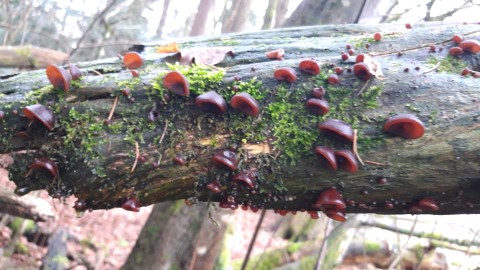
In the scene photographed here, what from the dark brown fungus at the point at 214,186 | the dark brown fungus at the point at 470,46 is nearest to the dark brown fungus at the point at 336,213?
the dark brown fungus at the point at 214,186

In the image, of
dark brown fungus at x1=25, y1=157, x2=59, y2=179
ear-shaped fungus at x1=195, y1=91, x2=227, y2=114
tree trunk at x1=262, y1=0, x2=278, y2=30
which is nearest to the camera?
dark brown fungus at x1=25, y1=157, x2=59, y2=179

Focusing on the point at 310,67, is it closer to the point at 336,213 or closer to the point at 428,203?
the point at 336,213

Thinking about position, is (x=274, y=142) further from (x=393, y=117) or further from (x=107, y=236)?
(x=107, y=236)

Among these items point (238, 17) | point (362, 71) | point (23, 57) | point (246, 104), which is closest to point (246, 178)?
point (246, 104)

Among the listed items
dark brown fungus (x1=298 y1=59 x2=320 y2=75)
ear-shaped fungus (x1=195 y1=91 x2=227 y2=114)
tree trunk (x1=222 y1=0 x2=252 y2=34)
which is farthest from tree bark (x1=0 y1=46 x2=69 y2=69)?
dark brown fungus (x1=298 y1=59 x2=320 y2=75)

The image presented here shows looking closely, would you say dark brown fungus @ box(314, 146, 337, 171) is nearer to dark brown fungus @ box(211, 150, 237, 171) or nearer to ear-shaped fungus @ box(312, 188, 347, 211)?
ear-shaped fungus @ box(312, 188, 347, 211)

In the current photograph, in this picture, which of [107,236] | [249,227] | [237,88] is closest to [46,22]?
[107,236]
